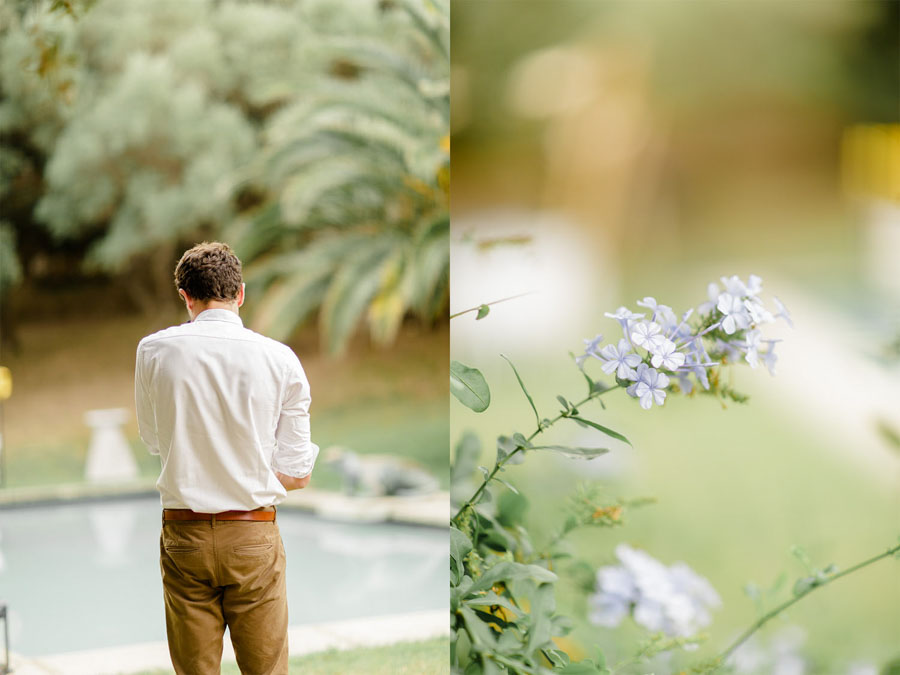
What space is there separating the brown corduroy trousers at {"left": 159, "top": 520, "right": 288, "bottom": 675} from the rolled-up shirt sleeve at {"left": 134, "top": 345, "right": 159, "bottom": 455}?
0.15 metres

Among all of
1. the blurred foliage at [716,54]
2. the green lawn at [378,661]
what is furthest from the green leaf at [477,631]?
the green lawn at [378,661]

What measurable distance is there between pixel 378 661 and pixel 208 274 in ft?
4.96

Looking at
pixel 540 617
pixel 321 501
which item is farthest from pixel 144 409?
pixel 321 501

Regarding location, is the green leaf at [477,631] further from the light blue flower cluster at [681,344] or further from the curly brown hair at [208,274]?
the curly brown hair at [208,274]

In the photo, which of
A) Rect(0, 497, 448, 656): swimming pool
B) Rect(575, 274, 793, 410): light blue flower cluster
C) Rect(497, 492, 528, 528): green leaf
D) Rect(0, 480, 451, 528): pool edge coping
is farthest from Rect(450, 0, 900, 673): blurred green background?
Rect(0, 480, 451, 528): pool edge coping

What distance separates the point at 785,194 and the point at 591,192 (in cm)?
39

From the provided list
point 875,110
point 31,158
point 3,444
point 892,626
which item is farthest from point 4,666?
point 31,158

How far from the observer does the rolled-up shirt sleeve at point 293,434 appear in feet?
5.03

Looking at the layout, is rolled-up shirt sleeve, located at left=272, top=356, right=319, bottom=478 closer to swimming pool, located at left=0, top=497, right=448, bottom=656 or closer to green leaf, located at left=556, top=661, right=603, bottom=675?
green leaf, located at left=556, top=661, right=603, bottom=675

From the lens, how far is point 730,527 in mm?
1759

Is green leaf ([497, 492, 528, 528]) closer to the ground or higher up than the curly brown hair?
closer to the ground

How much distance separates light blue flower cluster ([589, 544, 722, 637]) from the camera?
168cm

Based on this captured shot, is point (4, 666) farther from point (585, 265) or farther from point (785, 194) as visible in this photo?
point (785, 194)

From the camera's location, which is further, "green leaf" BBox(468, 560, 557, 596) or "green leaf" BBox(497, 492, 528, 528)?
"green leaf" BBox(497, 492, 528, 528)
